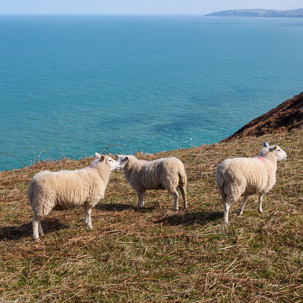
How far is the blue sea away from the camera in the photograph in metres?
41.2

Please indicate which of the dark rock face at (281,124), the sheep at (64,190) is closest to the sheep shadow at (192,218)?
the sheep at (64,190)

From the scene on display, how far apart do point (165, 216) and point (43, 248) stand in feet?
8.68

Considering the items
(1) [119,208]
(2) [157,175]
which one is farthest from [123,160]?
(1) [119,208]

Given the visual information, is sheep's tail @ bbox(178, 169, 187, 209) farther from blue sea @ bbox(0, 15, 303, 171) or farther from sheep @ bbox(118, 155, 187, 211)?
blue sea @ bbox(0, 15, 303, 171)

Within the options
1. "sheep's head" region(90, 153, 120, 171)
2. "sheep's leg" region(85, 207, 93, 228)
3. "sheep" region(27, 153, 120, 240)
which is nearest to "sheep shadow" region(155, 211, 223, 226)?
"sheep's leg" region(85, 207, 93, 228)

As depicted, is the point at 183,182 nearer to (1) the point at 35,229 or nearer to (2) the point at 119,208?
(2) the point at 119,208

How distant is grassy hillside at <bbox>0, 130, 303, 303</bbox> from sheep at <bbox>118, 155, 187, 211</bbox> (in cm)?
50

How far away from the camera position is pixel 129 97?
2554 inches

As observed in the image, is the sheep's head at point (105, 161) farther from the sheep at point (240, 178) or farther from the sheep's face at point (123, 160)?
the sheep at point (240, 178)

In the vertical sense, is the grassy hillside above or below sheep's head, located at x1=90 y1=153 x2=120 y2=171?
below

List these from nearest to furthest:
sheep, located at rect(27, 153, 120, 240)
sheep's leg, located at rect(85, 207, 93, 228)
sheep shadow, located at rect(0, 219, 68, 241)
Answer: sheep, located at rect(27, 153, 120, 240), sheep shadow, located at rect(0, 219, 68, 241), sheep's leg, located at rect(85, 207, 93, 228)

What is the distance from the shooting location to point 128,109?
5694 centimetres

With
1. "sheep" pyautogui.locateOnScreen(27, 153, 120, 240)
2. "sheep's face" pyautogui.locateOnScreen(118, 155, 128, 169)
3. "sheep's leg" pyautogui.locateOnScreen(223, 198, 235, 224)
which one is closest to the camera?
"sheep" pyautogui.locateOnScreen(27, 153, 120, 240)

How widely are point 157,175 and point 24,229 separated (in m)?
3.12
